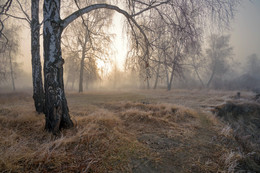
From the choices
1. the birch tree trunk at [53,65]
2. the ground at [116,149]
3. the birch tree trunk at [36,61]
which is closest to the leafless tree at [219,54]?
the ground at [116,149]

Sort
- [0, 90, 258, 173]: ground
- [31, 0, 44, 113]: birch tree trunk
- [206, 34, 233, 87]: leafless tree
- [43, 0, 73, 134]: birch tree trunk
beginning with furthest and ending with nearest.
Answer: [206, 34, 233, 87]: leafless tree, [31, 0, 44, 113]: birch tree trunk, [43, 0, 73, 134]: birch tree trunk, [0, 90, 258, 173]: ground

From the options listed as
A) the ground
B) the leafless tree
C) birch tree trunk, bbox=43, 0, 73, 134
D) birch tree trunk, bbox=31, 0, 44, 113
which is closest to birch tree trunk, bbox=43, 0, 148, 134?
birch tree trunk, bbox=43, 0, 73, 134

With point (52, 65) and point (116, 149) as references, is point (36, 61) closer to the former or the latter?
point (52, 65)

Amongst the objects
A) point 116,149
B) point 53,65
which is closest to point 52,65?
point 53,65

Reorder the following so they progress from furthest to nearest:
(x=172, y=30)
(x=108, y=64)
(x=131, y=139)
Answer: (x=108, y=64)
(x=172, y=30)
(x=131, y=139)

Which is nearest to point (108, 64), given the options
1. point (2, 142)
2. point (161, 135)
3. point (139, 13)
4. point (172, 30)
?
point (139, 13)

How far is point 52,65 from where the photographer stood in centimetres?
299

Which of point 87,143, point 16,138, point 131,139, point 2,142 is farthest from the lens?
point 131,139

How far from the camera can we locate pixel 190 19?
11.7 feet

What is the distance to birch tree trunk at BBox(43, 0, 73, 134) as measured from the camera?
2.96m

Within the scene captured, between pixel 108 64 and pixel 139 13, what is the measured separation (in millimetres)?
4075

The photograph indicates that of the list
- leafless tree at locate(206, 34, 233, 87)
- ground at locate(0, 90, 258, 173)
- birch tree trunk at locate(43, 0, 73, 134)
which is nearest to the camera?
ground at locate(0, 90, 258, 173)

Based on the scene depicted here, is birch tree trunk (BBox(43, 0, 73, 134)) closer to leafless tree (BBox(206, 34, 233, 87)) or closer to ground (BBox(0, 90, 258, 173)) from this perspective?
ground (BBox(0, 90, 258, 173))

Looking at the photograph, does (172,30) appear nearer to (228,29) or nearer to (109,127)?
(228,29)
